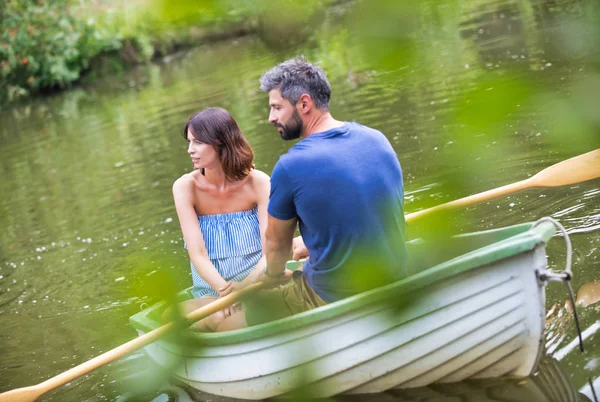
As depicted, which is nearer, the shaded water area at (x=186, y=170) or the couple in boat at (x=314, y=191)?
the shaded water area at (x=186, y=170)

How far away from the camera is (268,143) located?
9.01 meters

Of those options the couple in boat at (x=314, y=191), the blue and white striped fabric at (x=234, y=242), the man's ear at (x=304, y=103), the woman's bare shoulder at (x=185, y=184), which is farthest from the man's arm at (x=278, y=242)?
the woman's bare shoulder at (x=185, y=184)

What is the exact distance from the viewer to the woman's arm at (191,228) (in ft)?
11.9

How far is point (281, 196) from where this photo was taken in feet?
9.25

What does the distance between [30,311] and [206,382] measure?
2586 millimetres

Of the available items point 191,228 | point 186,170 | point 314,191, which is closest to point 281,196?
point 314,191

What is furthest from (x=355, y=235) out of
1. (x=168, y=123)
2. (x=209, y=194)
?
(x=168, y=123)

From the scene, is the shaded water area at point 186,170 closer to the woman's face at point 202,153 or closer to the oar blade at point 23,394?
the oar blade at point 23,394

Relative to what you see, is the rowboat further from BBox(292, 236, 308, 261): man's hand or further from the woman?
the woman

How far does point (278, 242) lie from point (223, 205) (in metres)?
0.82

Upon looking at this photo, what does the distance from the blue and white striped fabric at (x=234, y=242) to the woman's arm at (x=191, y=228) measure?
0.23ft

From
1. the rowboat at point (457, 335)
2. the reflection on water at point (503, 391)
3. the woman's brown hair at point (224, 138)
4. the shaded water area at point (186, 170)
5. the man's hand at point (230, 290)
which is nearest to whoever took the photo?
the shaded water area at point (186, 170)

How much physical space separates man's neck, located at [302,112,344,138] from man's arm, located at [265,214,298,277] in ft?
1.08

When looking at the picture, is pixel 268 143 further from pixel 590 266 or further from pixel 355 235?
pixel 355 235
